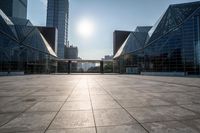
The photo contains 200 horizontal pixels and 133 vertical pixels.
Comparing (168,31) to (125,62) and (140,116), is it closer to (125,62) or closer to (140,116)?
(125,62)

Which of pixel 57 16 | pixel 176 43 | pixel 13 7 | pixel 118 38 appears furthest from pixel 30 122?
pixel 57 16

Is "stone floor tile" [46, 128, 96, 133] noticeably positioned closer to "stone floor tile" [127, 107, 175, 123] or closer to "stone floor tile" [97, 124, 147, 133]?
"stone floor tile" [97, 124, 147, 133]

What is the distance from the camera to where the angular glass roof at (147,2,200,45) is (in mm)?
36219

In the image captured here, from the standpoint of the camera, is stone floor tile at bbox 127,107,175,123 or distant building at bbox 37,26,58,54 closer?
stone floor tile at bbox 127,107,175,123

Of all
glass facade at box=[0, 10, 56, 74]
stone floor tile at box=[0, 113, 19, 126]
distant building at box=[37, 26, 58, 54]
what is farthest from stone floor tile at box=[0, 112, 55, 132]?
distant building at box=[37, 26, 58, 54]

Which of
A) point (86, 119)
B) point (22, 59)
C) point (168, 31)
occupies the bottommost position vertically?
point (86, 119)

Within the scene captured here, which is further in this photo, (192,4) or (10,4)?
(10,4)

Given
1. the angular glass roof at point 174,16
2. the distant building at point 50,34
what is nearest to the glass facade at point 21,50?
the distant building at point 50,34

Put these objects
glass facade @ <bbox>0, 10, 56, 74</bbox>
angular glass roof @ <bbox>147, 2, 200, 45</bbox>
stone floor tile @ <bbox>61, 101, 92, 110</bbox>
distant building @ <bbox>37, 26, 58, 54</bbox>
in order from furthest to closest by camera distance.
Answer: distant building @ <bbox>37, 26, 58, 54</bbox>
angular glass roof @ <bbox>147, 2, 200, 45</bbox>
glass facade @ <bbox>0, 10, 56, 74</bbox>
stone floor tile @ <bbox>61, 101, 92, 110</bbox>

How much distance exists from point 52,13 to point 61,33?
77.8 ft

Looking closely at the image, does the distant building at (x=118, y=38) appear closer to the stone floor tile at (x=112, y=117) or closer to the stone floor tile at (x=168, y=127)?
the stone floor tile at (x=112, y=117)

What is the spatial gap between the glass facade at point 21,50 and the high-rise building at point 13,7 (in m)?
98.6

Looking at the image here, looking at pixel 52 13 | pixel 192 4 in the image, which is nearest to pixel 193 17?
pixel 192 4

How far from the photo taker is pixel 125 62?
5991 centimetres
